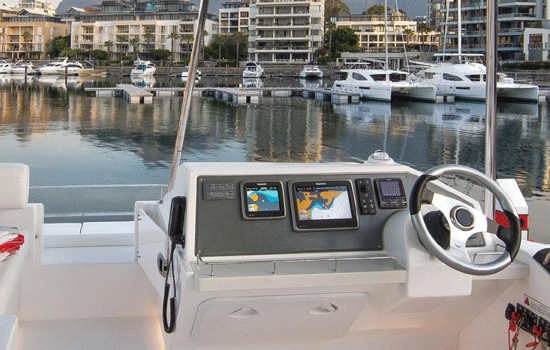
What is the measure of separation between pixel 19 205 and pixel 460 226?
1835mm

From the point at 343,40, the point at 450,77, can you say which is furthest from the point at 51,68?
the point at 450,77

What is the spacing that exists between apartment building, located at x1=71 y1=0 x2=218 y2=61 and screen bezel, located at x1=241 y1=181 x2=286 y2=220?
3772 inches

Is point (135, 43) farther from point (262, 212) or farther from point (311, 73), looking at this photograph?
point (262, 212)

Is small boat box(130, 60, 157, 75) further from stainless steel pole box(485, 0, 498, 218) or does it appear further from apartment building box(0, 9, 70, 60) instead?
stainless steel pole box(485, 0, 498, 218)

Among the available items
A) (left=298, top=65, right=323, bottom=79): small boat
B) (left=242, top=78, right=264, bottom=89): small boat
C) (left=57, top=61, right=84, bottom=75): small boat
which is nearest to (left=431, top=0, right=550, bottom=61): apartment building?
(left=298, top=65, right=323, bottom=79): small boat

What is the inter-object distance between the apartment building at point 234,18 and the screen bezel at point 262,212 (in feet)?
323

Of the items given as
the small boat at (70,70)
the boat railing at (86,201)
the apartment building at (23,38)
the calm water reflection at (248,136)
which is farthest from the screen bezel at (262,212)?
the apartment building at (23,38)

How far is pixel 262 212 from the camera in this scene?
2.52 meters

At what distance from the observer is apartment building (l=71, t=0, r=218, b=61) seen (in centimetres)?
9931

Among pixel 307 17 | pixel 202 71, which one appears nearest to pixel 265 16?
pixel 307 17

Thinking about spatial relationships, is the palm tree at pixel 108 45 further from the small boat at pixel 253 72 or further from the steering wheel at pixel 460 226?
the steering wheel at pixel 460 226

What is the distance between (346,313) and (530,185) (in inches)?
538

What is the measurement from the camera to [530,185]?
15.3 metres

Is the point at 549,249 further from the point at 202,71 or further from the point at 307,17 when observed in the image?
the point at 307,17
